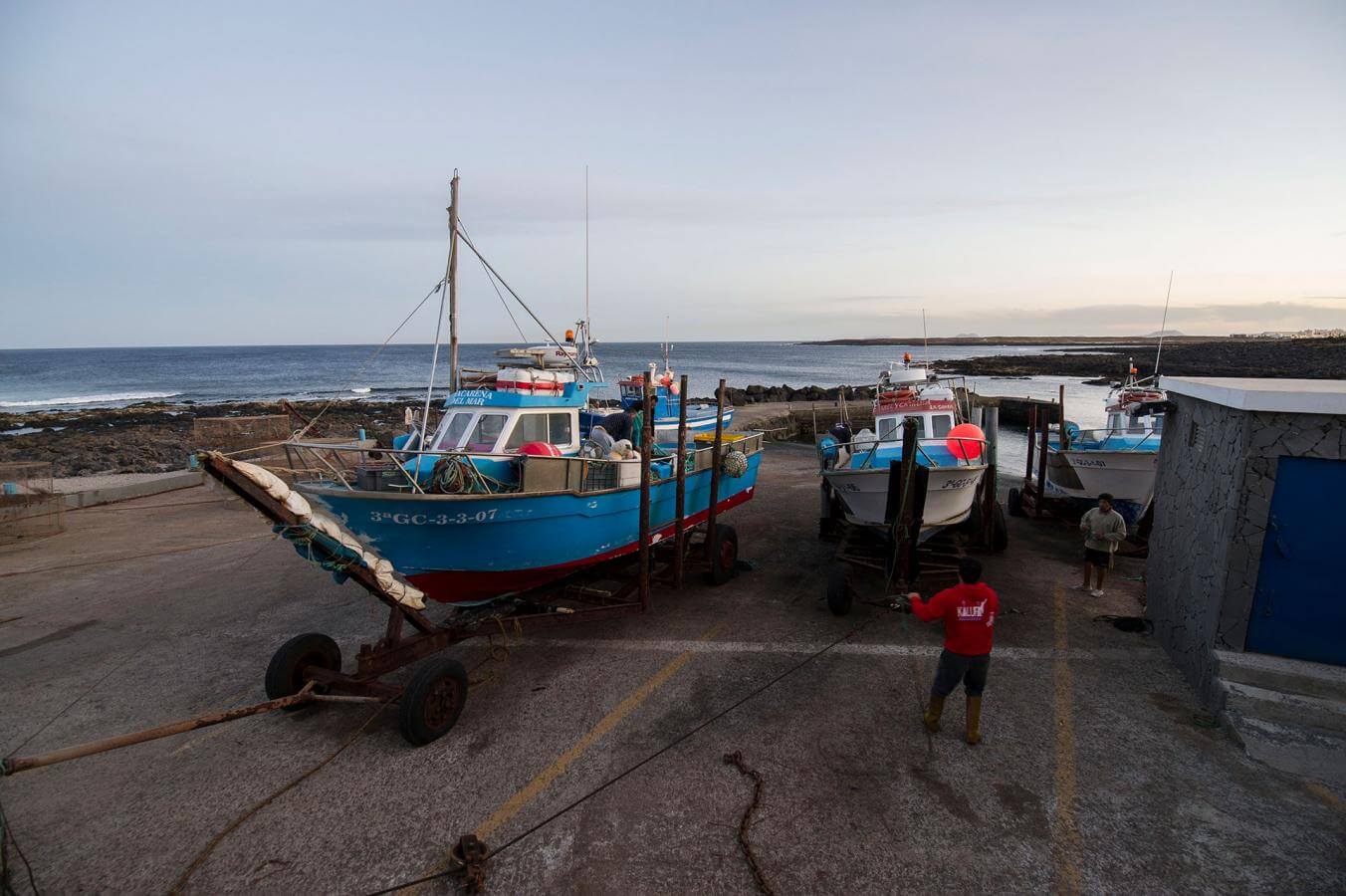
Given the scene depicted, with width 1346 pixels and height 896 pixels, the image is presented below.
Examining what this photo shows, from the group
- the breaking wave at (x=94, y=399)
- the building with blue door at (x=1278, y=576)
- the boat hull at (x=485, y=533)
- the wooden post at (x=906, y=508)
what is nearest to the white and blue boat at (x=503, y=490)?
the boat hull at (x=485, y=533)

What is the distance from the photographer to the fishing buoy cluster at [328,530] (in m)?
4.80

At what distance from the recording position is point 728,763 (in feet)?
18.2

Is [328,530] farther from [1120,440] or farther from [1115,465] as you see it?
[1120,440]

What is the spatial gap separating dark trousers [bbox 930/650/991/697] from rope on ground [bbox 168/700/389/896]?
17.1ft

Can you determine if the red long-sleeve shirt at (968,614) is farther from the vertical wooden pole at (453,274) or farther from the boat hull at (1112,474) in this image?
the boat hull at (1112,474)

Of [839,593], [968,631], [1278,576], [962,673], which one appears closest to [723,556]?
[839,593]

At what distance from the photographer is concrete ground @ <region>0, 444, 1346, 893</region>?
4.45m

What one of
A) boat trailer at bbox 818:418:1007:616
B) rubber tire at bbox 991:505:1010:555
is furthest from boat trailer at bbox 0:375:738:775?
rubber tire at bbox 991:505:1010:555

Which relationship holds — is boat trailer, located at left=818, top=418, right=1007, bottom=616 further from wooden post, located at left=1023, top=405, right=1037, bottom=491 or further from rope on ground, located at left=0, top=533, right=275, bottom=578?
rope on ground, located at left=0, top=533, right=275, bottom=578

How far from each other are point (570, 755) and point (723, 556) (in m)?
5.01

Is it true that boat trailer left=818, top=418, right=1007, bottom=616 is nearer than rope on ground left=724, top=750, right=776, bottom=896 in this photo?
No

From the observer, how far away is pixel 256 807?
5.11 m

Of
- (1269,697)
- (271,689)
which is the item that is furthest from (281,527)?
(1269,697)

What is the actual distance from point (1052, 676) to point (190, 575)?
13.2 metres
